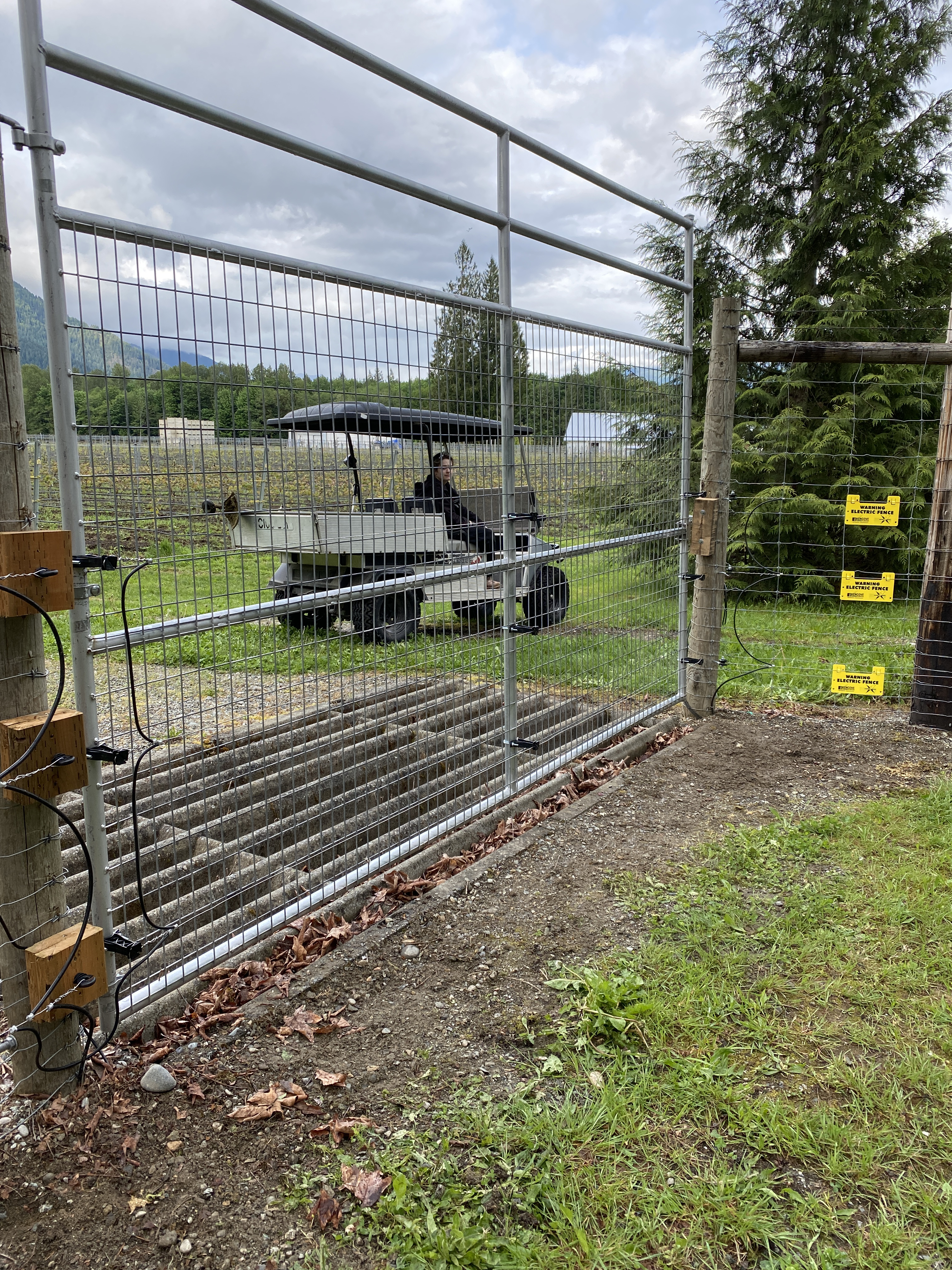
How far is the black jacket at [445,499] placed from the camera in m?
3.45

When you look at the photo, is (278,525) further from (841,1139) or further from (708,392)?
(708,392)

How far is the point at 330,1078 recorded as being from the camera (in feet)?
7.74

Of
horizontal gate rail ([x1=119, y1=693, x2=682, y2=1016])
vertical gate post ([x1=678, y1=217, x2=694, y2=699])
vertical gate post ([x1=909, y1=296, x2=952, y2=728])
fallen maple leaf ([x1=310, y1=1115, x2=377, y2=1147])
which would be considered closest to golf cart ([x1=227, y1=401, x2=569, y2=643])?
horizontal gate rail ([x1=119, y1=693, x2=682, y2=1016])

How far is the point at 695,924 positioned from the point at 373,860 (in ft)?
4.30

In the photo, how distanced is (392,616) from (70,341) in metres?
2.09

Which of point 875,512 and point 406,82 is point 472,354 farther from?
point 875,512

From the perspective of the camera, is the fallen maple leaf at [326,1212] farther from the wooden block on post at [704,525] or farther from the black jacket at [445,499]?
the wooden block on post at [704,525]

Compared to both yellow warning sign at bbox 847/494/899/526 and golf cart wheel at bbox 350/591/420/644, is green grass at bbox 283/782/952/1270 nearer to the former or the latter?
golf cart wheel at bbox 350/591/420/644

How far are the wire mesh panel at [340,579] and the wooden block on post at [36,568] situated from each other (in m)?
0.16

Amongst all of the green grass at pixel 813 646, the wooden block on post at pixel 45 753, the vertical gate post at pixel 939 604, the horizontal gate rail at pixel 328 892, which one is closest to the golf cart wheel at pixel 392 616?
the horizontal gate rail at pixel 328 892

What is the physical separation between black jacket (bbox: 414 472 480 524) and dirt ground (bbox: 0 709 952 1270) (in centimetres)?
153

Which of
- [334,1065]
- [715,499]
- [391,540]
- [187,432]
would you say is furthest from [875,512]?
[334,1065]

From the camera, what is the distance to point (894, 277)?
10281mm

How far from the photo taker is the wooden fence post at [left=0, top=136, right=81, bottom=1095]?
2.12 m
